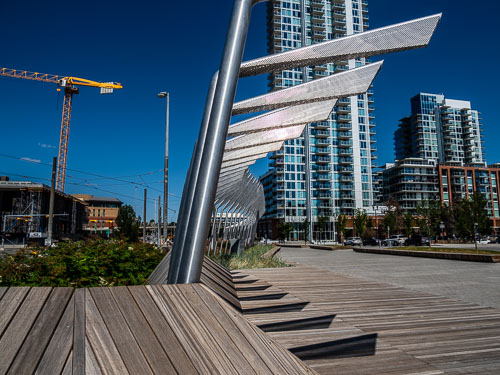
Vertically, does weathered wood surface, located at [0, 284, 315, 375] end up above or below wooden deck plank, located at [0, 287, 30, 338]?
below

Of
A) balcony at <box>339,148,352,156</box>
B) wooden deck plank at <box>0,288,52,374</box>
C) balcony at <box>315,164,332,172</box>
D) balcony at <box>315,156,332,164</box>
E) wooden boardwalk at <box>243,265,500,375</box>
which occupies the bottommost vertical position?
wooden boardwalk at <box>243,265,500,375</box>

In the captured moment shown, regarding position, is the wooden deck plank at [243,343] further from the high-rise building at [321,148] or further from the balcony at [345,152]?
the balcony at [345,152]

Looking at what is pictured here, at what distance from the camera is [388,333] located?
4.27 metres

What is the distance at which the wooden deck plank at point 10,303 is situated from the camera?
2061mm

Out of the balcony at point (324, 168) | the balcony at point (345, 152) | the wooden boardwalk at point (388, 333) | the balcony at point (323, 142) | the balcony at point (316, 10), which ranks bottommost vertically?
the wooden boardwalk at point (388, 333)

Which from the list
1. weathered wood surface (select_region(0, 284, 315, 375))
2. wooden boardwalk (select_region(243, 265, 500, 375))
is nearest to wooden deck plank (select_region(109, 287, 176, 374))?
weathered wood surface (select_region(0, 284, 315, 375))

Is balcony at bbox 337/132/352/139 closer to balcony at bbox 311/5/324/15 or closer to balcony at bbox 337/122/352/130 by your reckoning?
balcony at bbox 337/122/352/130

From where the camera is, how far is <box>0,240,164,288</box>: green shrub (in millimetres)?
4988

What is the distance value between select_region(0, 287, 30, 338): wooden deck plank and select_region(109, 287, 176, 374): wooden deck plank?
0.52m

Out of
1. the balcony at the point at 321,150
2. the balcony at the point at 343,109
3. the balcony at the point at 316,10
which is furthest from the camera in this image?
the balcony at the point at 316,10

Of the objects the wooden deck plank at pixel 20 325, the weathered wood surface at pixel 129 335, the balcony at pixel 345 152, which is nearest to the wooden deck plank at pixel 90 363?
the weathered wood surface at pixel 129 335

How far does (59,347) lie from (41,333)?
15 centimetres

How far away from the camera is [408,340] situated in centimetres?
399

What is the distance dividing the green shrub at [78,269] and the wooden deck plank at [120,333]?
2974 mm
